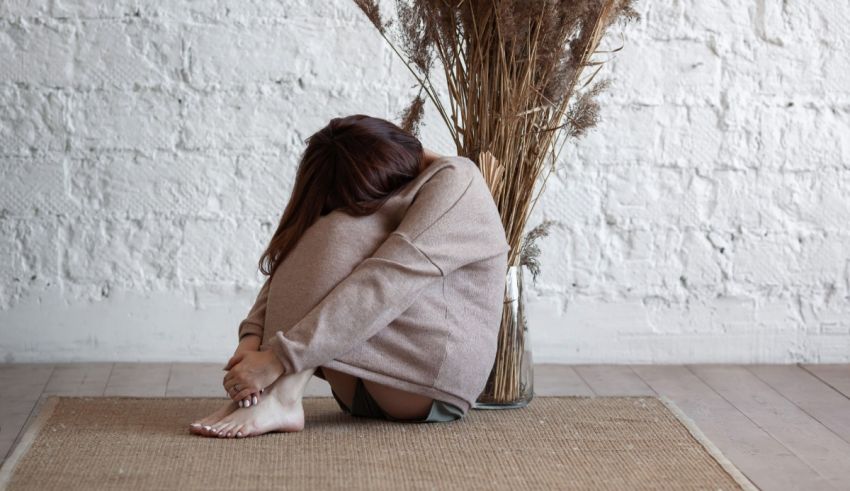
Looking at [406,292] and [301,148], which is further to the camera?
[301,148]

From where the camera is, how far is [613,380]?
129 inches

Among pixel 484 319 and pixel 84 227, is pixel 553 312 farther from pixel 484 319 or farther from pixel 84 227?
pixel 84 227

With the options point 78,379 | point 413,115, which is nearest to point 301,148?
point 413,115

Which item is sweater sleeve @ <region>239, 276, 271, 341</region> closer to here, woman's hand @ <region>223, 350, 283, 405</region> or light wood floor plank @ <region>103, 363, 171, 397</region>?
woman's hand @ <region>223, 350, 283, 405</region>

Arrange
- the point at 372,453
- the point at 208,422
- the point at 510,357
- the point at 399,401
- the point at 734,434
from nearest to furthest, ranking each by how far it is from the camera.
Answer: the point at 372,453
the point at 208,422
the point at 399,401
the point at 734,434
the point at 510,357

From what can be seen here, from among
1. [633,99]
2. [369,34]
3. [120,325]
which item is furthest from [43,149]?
[633,99]

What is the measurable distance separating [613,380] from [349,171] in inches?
48.8

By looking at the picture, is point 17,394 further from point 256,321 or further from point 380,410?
point 380,410

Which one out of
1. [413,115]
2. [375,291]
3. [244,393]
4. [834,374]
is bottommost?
[834,374]

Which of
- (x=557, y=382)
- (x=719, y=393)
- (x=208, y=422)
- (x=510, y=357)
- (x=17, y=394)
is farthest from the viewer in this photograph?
(x=557, y=382)

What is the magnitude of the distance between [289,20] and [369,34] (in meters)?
0.25

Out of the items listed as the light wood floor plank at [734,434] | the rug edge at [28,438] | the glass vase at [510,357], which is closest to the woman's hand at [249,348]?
the rug edge at [28,438]

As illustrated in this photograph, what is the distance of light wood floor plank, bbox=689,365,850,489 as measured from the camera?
93.9 inches

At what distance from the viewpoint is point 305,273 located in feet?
7.95
